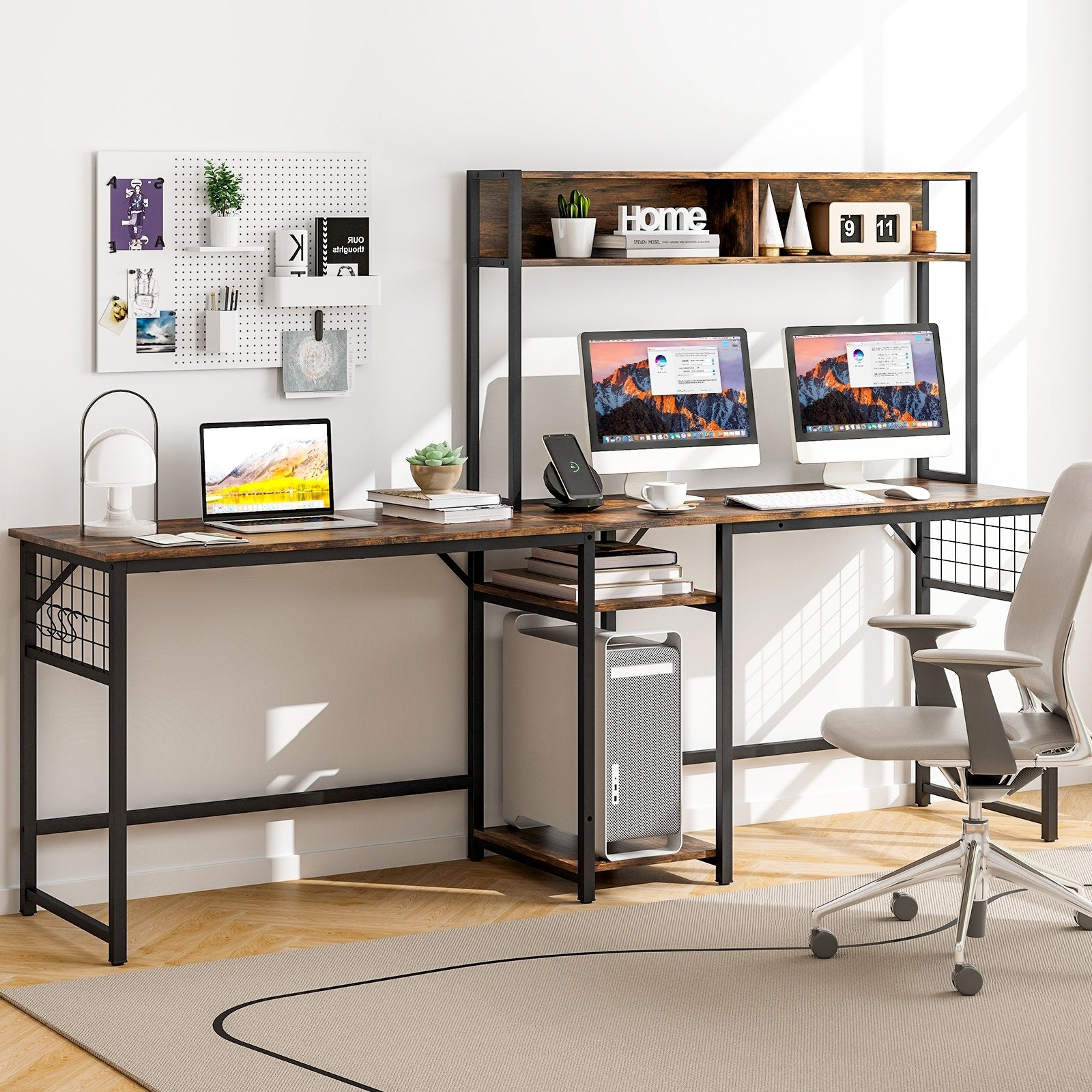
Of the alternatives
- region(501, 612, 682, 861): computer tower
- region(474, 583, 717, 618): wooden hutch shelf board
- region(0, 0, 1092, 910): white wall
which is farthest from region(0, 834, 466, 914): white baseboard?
region(474, 583, 717, 618): wooden hutch shelf board

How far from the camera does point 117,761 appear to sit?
377cm

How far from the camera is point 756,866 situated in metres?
4.63

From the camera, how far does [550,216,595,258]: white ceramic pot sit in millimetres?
4539

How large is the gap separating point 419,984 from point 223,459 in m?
1.31

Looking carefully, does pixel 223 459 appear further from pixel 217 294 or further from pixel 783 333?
pixel 783 333

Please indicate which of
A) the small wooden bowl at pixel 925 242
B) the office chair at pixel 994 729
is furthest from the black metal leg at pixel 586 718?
the small wooden bowl at pixel 925 242

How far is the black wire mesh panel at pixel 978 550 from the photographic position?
5.18m

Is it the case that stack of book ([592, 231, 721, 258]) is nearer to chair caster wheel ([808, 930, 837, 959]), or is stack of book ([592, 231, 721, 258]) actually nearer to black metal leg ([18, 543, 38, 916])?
black metal leg ([18, 543, 38, 916])

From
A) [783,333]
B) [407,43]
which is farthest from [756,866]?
[407,43]

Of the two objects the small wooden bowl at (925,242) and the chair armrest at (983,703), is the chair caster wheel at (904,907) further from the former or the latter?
the small wooden bowl at (925,242)

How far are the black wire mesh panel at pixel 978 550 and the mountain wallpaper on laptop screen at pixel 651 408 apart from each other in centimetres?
80

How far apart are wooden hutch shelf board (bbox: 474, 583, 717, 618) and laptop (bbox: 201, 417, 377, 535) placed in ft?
1.33

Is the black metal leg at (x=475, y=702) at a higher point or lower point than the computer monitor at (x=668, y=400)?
lower

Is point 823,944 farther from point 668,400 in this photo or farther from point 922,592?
point 922,592
